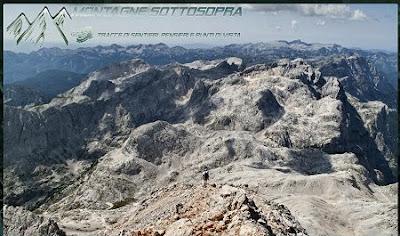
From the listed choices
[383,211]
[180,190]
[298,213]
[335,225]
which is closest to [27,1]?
[180,190]

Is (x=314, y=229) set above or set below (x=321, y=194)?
above

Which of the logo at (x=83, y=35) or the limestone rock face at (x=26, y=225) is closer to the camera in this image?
the limestone rock face at (x=26, y=225)

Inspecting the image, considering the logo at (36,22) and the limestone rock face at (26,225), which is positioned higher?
the logo at (36,22)

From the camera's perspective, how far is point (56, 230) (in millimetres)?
107938

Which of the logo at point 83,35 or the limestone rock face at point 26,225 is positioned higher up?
the logo at point 83,35

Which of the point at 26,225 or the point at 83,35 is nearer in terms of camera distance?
the point at 26,225

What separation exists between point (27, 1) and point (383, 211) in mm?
97486

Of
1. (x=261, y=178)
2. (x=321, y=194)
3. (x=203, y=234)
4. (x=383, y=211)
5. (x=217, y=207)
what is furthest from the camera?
(x=261, y=178)

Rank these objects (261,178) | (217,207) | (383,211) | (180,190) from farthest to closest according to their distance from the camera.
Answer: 1. (261,178)
2. (383,211)
3. (180,190)
4. (217,207)

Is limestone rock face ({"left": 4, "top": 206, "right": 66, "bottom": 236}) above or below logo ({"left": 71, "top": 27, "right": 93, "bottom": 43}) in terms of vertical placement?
below

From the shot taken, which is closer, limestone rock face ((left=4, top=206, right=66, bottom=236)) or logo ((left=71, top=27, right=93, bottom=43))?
limestone rock face ((left=4, top=206, right=66, bottom=236))

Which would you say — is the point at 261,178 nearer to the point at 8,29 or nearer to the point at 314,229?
the point at 314,229

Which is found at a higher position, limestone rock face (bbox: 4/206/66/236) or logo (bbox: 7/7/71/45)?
logo (bbox: 7/7/71/45)

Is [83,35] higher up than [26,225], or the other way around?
[83,35]
